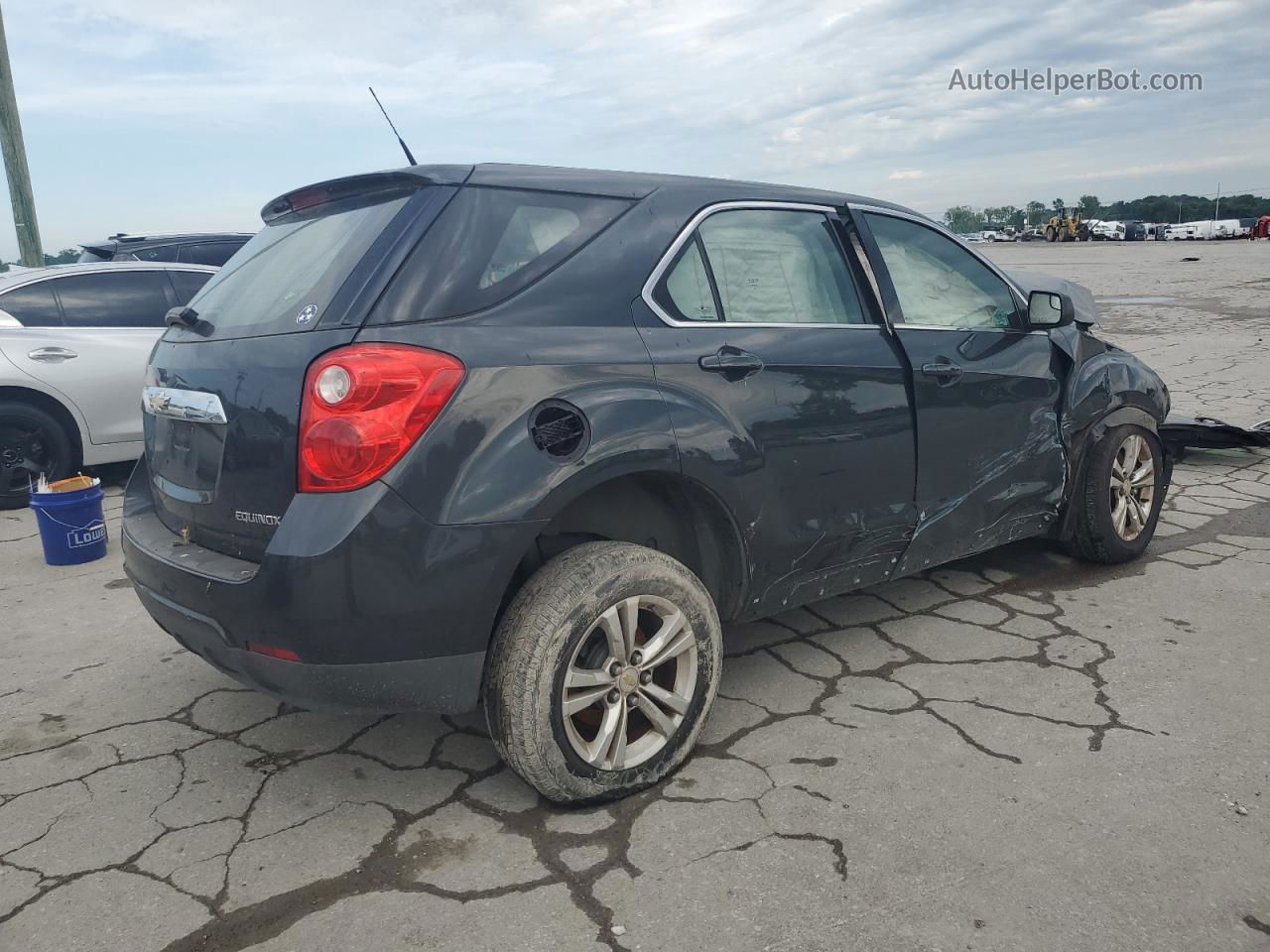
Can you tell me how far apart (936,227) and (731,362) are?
59.0 inches

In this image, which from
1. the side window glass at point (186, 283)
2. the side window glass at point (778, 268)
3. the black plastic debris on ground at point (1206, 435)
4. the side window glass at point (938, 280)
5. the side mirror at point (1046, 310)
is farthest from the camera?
the side window glass at point (186, 283)

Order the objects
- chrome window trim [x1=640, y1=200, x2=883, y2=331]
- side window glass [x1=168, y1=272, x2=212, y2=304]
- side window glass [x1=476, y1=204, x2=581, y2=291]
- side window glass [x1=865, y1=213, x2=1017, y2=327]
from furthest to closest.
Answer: side window glass [x1=168, y1=272, x2=212, y2=304]
side window glass [x1=865, y1=213, x2=1017, y2=327]
chrome window trim [x1=640, y1=200, x2=883, y2=331]
side window glass [x1=476, y1=204, x2=581, y2=291]

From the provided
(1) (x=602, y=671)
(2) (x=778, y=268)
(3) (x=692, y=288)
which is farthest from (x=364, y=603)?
(2) (x=778, y=268)

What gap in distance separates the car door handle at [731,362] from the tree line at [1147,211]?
102m

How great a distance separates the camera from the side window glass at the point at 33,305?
6414 mm

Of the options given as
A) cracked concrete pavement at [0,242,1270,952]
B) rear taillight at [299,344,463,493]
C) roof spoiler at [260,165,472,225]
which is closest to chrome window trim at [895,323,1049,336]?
cracked concrete pavement at [0,242,1270,952]

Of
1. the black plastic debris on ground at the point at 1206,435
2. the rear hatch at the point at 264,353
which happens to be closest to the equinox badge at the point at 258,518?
the rear hatch at the point at 264,353

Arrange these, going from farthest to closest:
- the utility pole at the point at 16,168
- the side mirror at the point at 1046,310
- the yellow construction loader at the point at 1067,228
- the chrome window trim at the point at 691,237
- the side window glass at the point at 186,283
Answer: the yellow construction loader at the point at 1067,228
the utility pole at the point at 16,168
the side window glass at the point at 186,283
the side mirror at the point at 1046,310
the chrome window trim at the point at 691,237

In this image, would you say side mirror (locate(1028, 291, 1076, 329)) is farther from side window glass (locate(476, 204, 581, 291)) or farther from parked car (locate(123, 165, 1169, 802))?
side window glass (locate(476, 204, 581, 291))

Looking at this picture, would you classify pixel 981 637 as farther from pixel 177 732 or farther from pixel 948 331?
pixel 177 732

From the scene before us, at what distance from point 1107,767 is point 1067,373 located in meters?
1.88

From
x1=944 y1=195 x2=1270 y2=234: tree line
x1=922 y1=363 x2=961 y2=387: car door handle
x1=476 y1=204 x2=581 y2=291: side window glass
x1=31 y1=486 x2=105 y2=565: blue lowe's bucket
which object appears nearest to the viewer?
x1=476 y1=204 x2=581 y2=291: side window glass

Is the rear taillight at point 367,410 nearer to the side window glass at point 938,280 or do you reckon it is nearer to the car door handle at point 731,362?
the car door handle at point 731,362

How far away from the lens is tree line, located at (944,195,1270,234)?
4252 inches
